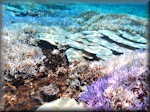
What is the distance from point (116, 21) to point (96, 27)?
535 millimetres

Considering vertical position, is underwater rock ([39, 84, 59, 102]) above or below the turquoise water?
below

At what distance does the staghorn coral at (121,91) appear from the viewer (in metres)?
3.74

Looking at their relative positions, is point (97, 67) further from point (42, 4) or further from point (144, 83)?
point (42, 4)

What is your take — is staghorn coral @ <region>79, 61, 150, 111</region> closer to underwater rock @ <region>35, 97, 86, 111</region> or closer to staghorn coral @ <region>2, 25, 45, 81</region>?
underwater rock @ <region>35, 97, 86, 111</region>

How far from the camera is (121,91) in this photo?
387 cm

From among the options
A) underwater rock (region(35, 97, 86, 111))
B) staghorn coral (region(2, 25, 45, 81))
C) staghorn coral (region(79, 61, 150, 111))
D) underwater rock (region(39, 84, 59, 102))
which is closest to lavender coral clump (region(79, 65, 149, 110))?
staghorn coral (region(79, 61, 150, 111))

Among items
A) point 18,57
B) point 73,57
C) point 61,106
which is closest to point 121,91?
point 61,106

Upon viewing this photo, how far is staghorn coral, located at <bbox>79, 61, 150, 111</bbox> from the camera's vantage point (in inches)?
147

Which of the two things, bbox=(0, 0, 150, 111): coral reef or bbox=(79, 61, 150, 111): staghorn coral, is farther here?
bbox=(0, 0, 150, 111): coral reef

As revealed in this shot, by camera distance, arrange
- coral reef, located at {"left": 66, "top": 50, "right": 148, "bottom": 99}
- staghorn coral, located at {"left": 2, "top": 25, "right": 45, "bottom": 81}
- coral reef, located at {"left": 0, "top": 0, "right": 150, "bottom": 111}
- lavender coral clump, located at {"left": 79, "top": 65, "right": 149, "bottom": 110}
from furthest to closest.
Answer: staghorn coral, located at {"left": 2, "top": 25, "right": 45, "bottom": 81}, coral reef, located at {"left": 66, "top": 50, "right": 148, "bottom": 99}, coral reef, located at {"left": 0, "top": 0, "right": 150, "bottom": 111}, lavender coral clump, located at {"left": 79, "top": 65, "right": 149, "bottom": 110}

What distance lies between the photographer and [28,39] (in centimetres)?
571

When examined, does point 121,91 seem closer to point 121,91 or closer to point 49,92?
point 121,91

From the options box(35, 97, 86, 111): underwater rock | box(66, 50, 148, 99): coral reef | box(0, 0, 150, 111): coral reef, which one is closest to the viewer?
box(35, 97, 86, 111): underwater rock

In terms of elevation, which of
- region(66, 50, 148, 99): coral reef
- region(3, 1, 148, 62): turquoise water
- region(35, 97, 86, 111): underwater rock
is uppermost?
region(3, 1, 148, 62): turquoise water
